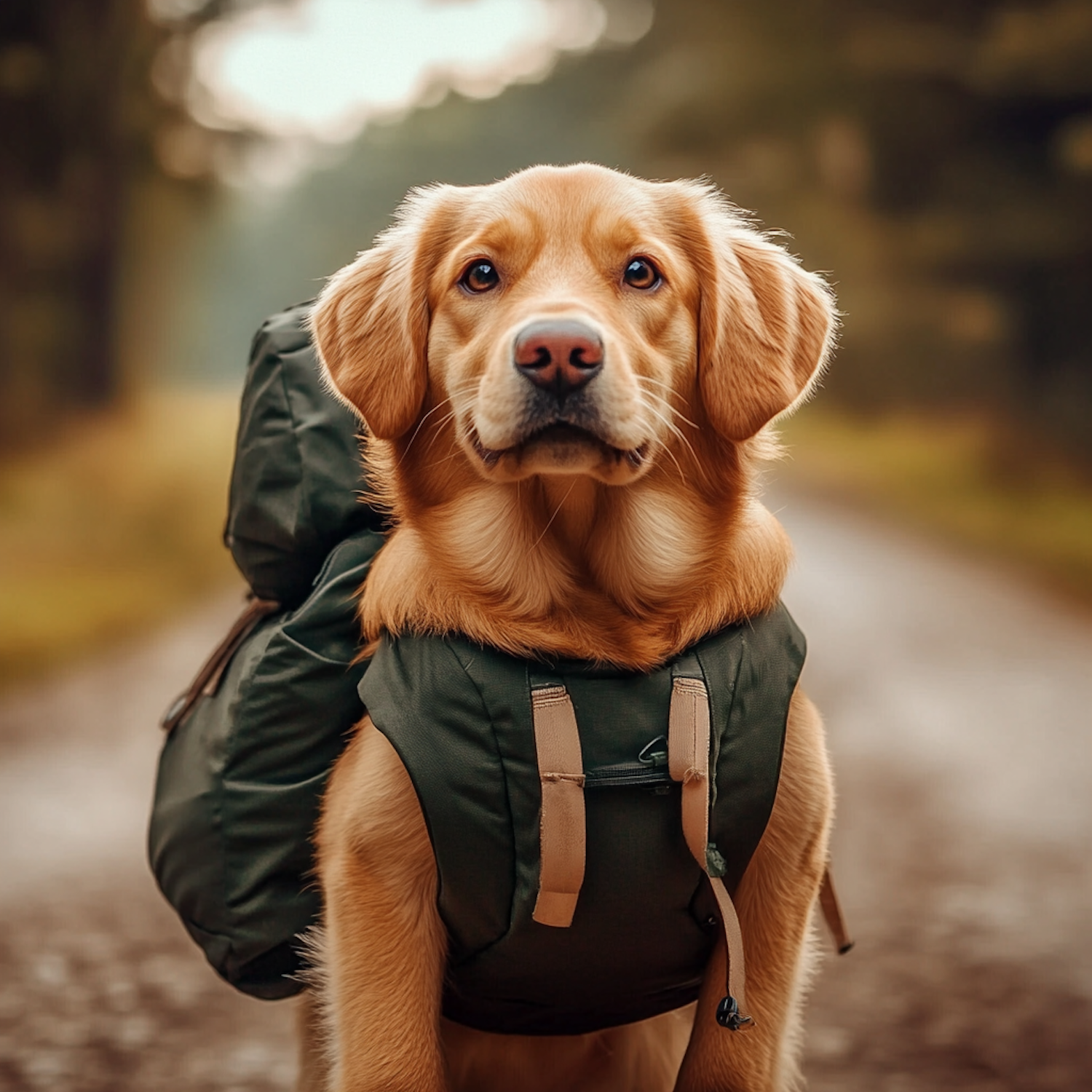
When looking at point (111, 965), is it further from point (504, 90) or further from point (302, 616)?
point (504, 90)

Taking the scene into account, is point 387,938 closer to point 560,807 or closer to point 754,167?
point 560,807

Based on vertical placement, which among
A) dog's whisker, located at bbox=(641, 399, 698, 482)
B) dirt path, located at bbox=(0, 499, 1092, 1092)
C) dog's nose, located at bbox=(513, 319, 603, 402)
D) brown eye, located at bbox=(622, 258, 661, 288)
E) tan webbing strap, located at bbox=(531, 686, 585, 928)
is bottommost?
dirt path, located at bbox=(0, 499, 1092, 1092)

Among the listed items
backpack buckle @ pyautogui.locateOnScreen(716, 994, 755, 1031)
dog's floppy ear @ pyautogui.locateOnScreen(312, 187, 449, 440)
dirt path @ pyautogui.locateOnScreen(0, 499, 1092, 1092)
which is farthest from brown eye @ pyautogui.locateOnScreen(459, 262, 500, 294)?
dirt path @ pyautogui.locateOnScreen(0, 499, 1092, 1092)

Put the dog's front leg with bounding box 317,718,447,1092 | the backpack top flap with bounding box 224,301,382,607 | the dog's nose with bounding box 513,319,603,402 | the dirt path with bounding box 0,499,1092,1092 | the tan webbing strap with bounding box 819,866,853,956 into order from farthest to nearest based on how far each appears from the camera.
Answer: the dirt path with bounding box 0,499,1092,1092, the tan webbing strap with bounding box 819,866,853,956, the backpack top flap with bounding box 224,301,382,607, the dog's front leg with bounding box 317,718,447,1092, the dog's nose with bounding box 513,319,603,402

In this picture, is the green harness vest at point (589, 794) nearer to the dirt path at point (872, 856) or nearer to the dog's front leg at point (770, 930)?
the dog's front leg at point (770, 930)

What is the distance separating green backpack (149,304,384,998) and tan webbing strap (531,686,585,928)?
17.5 inches

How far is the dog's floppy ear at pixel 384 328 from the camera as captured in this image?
2.02m

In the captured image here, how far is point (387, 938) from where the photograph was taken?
6.15ft

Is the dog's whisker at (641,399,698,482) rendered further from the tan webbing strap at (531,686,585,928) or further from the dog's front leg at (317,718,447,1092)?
the dog's front leg at (317,718,447,1092)

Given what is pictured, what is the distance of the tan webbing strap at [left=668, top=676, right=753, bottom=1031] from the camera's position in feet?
5.86

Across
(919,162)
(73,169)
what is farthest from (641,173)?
(73,169)

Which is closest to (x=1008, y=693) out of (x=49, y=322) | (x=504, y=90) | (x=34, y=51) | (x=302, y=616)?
(x=504, y=90)

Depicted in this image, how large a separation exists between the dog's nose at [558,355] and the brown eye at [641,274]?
0.26m

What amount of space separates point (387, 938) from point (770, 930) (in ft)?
2.04
